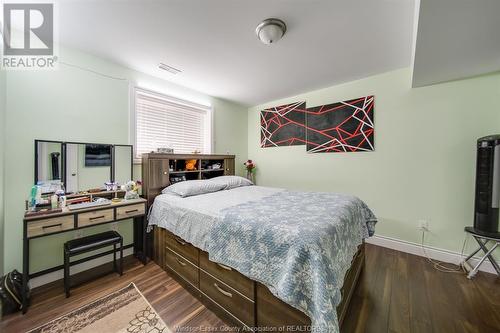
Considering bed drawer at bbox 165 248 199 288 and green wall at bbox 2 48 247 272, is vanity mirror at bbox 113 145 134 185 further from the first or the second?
bed drawer at bbox 165 248 199 288

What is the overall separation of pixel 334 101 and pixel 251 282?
312cm

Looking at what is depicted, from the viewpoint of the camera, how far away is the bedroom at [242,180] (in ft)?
4.81

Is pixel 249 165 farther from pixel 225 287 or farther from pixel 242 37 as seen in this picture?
pixel 225 287

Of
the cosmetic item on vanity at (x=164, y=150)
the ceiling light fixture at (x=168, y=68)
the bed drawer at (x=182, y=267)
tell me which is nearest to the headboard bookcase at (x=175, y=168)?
the cosmetic item on vanity at (x=164, y=150)

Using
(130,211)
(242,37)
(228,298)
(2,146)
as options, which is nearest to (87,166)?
(2,146)

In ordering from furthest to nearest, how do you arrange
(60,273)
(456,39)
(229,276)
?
(60,273) < (456,39) < (229,276)

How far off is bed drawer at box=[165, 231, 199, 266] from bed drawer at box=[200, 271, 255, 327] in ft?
0.56

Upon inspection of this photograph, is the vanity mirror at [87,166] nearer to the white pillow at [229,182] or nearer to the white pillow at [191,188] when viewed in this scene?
the white pillow at [191,188]

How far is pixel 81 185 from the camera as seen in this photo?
2295 mm

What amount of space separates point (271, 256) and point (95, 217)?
1974 millimetres

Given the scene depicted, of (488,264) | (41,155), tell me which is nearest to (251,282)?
(41,155)

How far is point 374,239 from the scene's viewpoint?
9.76 feet

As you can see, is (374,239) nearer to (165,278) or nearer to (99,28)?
(165,278)

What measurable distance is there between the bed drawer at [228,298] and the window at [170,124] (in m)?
2.07
